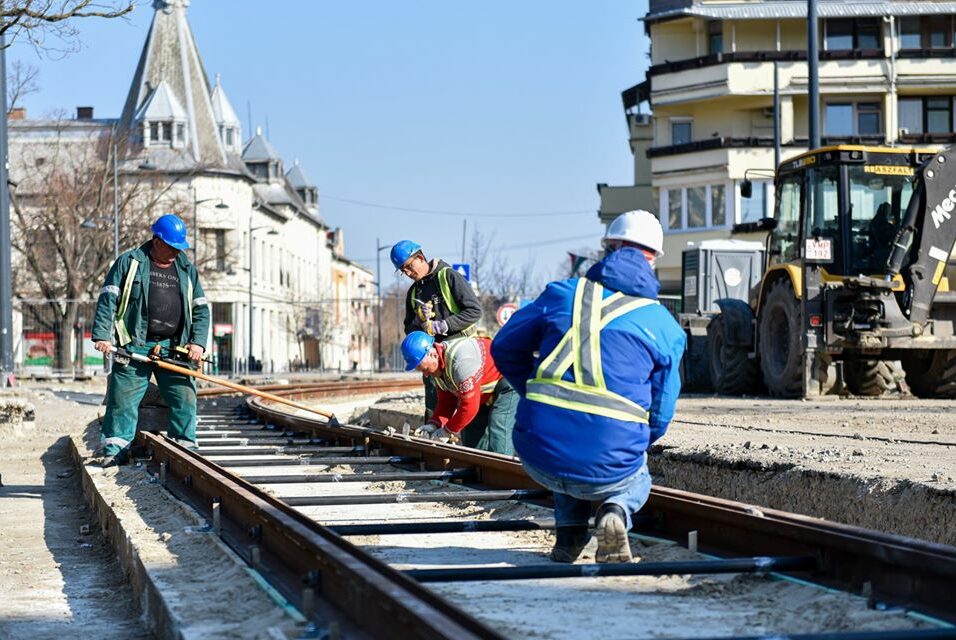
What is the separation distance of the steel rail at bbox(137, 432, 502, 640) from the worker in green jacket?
2.80m

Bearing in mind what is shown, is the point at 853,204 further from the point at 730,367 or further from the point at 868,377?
the point at 730,367

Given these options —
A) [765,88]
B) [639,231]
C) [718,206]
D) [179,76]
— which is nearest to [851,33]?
[765,88]

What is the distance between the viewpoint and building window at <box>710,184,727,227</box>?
2103 inches

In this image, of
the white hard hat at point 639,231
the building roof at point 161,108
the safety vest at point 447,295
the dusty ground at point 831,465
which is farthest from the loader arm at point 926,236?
the building roof at point 161,108

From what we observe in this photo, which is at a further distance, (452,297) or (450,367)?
(452,297)

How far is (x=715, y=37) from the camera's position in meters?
55.6

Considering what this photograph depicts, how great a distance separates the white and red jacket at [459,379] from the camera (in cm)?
882

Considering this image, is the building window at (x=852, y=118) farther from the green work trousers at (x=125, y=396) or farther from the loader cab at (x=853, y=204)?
the green work trousers at (x=125, y=396)

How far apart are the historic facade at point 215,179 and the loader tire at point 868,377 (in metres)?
42.5

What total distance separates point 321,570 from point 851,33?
5276 cm

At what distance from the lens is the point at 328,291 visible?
366 ft

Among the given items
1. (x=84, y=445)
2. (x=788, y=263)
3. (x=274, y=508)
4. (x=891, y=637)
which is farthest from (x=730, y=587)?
(x=788, y=263)

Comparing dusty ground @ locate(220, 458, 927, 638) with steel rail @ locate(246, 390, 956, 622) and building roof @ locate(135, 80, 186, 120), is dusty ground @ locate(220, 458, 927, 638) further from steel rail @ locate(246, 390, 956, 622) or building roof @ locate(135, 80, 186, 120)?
building roof @ locate(135, 80, 186, 120)

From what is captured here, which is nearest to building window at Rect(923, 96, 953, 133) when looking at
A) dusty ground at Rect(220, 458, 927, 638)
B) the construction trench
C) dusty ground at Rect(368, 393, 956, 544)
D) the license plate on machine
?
the license plate on machine
